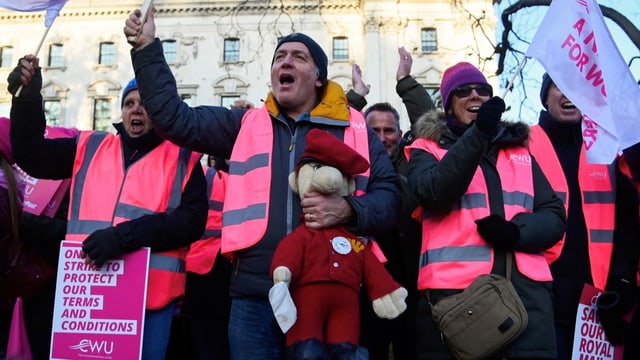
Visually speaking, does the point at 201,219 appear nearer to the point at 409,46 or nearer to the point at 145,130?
the point at 145,130

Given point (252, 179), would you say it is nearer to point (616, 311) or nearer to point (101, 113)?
point (616, 311)

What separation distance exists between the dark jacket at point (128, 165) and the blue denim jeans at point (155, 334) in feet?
1.18

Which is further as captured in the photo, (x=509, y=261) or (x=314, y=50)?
(x=314, y=50)

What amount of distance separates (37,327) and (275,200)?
78.1 inches

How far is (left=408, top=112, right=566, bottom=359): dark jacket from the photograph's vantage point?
2.79m

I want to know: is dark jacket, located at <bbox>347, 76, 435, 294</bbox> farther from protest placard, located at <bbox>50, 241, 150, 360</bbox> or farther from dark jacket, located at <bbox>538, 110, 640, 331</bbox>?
protest placard, located at <bbox>50, 241, 150, 360</bbox>

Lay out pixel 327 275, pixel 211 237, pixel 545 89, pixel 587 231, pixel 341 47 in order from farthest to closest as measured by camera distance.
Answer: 1. pixel 341 47
2. pixel 211 237
3. pixel 545 89
4. pixel 587 231
5. pixel 327 275

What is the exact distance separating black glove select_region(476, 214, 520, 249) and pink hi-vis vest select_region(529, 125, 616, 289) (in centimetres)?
75

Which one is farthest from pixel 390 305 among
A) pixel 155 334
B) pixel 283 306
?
pixel 155 334

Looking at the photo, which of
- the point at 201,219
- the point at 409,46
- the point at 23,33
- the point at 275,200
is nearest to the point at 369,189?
the point at 275,200

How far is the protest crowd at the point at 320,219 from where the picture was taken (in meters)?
2.63

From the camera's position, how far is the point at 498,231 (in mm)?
2809

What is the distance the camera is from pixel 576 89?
331 cm

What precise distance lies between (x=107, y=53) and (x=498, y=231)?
30.9 m
